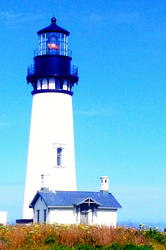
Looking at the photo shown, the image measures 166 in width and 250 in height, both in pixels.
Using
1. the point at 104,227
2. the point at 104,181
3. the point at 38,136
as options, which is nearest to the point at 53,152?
the point at 38,136

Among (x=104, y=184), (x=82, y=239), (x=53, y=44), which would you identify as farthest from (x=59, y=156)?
(x=82, y=239)

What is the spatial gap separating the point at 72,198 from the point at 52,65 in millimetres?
9788

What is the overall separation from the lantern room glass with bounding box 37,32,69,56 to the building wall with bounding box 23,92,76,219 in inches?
127

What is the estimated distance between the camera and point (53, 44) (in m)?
49.8

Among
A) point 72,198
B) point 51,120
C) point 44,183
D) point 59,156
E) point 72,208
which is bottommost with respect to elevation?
point 72,208

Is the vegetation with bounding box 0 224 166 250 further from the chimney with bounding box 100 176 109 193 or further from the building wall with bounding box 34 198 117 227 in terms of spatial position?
the chimney with bounding box 100 176 109 193

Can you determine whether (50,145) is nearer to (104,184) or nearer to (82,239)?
(104,184)

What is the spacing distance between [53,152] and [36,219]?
489 cm

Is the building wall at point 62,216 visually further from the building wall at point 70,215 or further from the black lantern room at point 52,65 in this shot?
the black lantern room at point 52,65

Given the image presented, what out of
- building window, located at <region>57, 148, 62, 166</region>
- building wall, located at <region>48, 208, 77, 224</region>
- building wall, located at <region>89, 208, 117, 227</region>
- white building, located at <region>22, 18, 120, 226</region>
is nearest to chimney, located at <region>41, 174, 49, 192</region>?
white building, located at <region>22, 18, 120, 226</region>

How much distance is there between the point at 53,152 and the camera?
4825cm

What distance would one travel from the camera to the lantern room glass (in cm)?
4962

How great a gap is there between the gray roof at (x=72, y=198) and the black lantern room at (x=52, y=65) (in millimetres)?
7496

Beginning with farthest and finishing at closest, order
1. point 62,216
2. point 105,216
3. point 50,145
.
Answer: point 50,145 < point 105,216 < point 62,216
